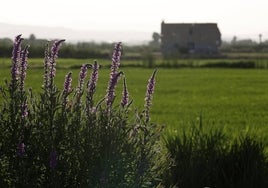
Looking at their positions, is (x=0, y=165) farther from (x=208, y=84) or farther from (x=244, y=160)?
(x=208, y=84)

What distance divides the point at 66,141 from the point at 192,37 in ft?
386

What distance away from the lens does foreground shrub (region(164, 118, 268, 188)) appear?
26.0 ft

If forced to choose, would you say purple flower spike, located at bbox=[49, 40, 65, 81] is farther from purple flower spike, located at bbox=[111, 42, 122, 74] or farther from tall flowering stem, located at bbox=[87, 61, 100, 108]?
purple flower spike, located at bbox=[111, 42, 122, 74]

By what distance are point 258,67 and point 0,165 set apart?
61996 mm

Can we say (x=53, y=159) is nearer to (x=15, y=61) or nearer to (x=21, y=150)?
(x=21, y=150)

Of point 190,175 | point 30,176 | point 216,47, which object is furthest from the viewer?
point 216,47

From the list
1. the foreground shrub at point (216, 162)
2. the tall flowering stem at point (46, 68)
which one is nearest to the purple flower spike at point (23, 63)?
the tall flowering stem at point (46, 68)

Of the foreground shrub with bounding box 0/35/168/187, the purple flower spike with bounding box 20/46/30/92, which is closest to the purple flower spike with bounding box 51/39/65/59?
the foreground shrub with bounding box 0/35/168/187

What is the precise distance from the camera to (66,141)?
219 inches

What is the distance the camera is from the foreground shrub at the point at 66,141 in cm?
546

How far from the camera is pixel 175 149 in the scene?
8367 millimetres

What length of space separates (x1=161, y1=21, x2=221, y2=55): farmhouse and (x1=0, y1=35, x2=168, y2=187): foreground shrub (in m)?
114

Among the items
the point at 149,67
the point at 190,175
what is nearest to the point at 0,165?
the point at 190,175

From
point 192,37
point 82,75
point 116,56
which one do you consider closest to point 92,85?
point 82,75
